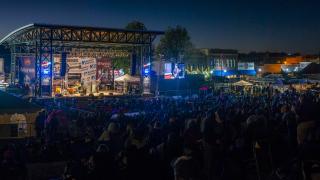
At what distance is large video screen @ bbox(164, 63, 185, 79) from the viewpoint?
46188mm

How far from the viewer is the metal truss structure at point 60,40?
31781 millimetres

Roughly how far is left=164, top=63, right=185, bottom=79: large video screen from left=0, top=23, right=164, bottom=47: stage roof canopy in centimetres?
1016

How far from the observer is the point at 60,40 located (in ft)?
104

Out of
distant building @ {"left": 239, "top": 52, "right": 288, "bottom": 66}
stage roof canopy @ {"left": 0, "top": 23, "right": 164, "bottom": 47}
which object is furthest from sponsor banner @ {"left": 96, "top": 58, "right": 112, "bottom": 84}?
distant building @ {"left": 239, "top": 52, "right": 288, "bottom": 66}

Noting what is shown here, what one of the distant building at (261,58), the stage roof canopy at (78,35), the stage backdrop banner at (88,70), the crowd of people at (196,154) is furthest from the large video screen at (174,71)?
the distant building at (261,58)

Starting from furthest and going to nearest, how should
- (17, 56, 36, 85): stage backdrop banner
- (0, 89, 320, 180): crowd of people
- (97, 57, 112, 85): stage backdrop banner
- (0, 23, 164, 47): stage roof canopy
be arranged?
(97, 57, 112, 85): stage backdrop banner → (17, 56, 36, 85): stage backdrop banner → (0, 23, 164, 47): stage roof canopy → (0, 89, 320, 180): crowd of people

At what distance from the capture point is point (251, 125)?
7371 millimetres

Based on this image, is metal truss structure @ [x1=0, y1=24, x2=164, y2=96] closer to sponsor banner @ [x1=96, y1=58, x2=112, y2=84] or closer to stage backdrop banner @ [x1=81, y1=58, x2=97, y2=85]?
stage backdrop banner @ [x1=81, y1=58, x2=97, y2=85]

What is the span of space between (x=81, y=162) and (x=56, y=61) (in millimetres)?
33303

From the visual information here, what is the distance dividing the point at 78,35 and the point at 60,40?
1971 mm

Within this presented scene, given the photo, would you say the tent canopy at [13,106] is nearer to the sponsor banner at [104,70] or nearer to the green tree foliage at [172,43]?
the sponsor banner at [104,70]

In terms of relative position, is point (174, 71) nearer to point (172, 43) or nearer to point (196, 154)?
point (172, 43)

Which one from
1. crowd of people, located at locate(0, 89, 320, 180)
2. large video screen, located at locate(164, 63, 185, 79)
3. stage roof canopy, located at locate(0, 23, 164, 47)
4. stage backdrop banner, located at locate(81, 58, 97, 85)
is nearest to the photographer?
crowd of people, located at locate(0, 89, 320, 180)

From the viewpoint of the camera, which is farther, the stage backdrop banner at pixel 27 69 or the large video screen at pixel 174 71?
the large video screen at pixel 174 71
